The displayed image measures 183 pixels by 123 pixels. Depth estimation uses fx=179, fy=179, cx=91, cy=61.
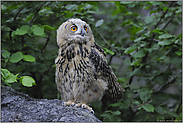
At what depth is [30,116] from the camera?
192 cm

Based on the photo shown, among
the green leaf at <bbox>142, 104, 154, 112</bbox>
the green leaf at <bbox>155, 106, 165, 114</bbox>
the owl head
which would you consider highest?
the owl head

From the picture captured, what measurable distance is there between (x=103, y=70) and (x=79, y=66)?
39 centimetres

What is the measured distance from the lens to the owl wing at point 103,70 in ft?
8.09

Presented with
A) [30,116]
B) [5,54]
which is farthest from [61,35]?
[30,116]

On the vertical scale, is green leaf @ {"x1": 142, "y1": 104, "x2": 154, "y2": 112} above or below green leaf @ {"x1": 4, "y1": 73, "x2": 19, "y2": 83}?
below

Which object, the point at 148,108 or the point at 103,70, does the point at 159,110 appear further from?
the point at 103,70

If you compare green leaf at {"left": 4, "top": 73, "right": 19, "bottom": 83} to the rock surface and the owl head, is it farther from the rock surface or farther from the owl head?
the owl head

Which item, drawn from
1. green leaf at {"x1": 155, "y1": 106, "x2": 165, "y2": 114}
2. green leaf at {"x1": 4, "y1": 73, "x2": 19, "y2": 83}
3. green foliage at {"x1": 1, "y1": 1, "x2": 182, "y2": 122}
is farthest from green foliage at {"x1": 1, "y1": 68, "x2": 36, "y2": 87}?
green leaf at {"x1": 155, "y1": 106, "x2": 165, "y2": 114}

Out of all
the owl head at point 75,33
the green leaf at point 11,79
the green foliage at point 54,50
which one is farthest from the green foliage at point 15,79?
the owl head at point 75,33

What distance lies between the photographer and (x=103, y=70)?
2.56 m

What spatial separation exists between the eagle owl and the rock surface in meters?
0.27

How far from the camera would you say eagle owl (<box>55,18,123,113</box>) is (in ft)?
7.79

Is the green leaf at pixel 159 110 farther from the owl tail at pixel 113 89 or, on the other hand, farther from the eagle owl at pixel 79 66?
the eagle owl at pixel 79 66

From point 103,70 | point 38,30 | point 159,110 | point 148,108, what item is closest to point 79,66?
point 103,70
